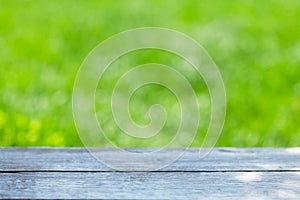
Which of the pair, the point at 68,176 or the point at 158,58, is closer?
the point at 68,176

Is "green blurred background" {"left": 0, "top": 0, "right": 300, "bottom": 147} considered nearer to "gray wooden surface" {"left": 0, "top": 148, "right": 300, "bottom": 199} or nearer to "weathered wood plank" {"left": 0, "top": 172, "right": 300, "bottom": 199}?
"gray wooden surface" {"left": 0, "top": 148, "right": 300, "bottom": 199}

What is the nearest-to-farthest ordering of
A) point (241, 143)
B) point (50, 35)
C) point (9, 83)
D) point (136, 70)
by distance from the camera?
1. point (241, 143)
2. point (9, 83)
3. point (136, 70)
4. point (50, 35)

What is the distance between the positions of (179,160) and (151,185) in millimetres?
277

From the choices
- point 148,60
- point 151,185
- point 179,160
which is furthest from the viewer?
point 148,60

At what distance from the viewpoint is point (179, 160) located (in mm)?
1992

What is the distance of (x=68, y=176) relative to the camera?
1.78m

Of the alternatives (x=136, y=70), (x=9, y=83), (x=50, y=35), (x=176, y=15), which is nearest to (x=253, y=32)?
(x=176, y=15)

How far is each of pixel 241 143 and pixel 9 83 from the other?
162 centimetres

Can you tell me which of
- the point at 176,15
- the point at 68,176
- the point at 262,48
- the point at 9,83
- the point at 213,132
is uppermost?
the point at 176,15

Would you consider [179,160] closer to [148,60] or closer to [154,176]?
[154,176]

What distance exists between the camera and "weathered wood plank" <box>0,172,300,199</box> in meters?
1.66

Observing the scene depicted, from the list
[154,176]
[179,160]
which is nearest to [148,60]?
[179,160]

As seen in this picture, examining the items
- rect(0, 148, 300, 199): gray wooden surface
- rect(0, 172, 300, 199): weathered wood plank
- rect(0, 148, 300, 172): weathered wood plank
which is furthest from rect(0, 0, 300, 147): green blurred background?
rect(0, 172, 300, 199): weathered wood plank

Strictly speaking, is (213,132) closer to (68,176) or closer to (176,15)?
(68,176)
